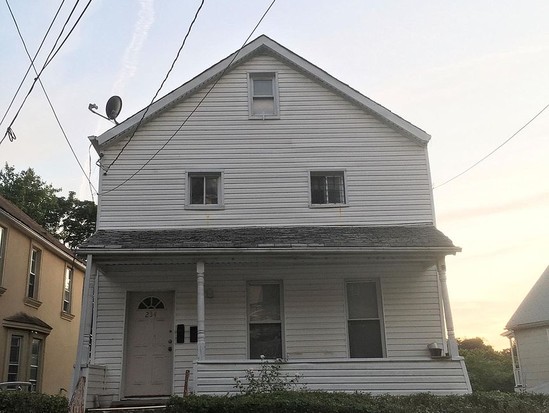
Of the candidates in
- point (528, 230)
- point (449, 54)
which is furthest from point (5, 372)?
point (528, 230)

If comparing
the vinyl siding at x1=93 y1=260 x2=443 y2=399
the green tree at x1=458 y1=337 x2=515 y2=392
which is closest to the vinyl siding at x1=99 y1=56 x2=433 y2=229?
the vinyl siding at x1=93 y1=260 x2=443 y2=399

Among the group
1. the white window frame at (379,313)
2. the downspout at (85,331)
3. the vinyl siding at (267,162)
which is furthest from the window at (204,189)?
the white window frame at (379,313)

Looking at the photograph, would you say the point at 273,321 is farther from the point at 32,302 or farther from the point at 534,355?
the point at 534,355

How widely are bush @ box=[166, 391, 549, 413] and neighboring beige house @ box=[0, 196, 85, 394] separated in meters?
9.53

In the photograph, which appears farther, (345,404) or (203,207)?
(203,207)

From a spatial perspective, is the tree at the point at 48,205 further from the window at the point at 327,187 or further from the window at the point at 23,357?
the window at the point at 327,187

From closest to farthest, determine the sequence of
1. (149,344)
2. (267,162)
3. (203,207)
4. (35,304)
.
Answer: (149,344) → (203,207) → (267,162) → (35,304)

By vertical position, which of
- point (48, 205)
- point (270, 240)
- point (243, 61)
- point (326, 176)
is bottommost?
point (270, 240)

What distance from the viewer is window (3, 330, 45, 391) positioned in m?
16.8

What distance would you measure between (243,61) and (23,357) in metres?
10.8

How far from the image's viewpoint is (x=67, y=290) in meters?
21.7

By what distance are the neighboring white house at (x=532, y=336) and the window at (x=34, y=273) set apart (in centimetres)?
1726

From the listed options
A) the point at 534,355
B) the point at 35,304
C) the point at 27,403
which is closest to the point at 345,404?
the point at 27,403

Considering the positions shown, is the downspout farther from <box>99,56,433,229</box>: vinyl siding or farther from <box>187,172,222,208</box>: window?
<box>187,172,222,208</box>: window
